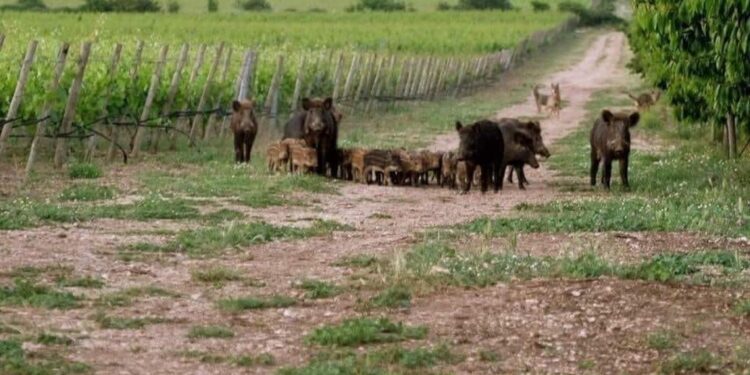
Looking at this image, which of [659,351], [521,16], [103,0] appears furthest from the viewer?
[521,16]

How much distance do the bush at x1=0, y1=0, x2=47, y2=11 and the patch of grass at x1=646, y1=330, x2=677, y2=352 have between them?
248 feet

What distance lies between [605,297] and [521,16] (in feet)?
297

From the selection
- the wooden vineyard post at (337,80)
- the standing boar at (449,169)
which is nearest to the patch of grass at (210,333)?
the standing boar at (449,169)

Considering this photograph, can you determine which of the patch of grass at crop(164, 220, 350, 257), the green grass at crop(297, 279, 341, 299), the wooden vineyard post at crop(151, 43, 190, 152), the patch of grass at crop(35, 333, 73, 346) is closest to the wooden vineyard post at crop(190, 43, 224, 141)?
the wooden vineyard post at crop(151, 43, 190, 152)

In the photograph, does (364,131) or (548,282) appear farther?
(364,131)

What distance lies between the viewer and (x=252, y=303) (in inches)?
410

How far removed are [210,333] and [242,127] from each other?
44.1 feet

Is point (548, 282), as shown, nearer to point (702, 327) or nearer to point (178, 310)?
point (702, 327)

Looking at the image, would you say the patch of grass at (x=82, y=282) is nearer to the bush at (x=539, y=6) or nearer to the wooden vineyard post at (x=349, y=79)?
the wooden vineyard post at (x=349, y=79)

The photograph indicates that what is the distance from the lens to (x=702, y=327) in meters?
9.62

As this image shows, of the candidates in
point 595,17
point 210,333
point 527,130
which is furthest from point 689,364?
point 595,17

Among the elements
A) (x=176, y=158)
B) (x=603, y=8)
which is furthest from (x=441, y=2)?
(x=176, y=158)

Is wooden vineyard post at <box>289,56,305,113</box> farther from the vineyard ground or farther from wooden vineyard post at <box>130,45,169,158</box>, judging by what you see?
the vineyard ground

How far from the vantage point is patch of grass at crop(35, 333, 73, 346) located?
9.08 meters
